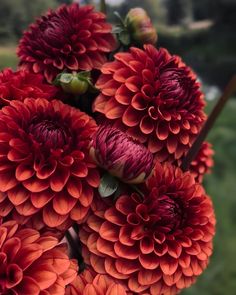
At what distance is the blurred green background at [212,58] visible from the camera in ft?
4.30

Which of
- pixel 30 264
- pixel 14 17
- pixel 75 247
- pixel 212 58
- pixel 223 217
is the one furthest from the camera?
pixel 212 58

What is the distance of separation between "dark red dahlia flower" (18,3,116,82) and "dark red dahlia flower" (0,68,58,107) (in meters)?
0.02

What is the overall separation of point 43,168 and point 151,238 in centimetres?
10

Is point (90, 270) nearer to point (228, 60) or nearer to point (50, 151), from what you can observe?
point (50, 151)

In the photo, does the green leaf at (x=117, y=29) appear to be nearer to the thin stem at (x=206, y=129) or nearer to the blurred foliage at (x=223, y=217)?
the thin stem at (x=206, y=129)

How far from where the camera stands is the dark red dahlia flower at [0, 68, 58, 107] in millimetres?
444

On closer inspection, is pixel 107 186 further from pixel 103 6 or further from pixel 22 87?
pixel 103 6

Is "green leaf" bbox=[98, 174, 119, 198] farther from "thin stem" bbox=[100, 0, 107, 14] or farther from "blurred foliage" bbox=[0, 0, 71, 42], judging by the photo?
"blurred foliage" bbox=[0, 0, 71, 42]

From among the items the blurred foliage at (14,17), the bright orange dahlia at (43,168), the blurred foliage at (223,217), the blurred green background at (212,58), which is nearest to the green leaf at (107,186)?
the bright orange dahlia at (43,168)

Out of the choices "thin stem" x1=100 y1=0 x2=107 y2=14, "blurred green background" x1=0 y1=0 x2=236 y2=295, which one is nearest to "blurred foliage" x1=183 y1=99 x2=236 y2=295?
"blurred green background" x1=0 y1=0 x2=236 y2=295

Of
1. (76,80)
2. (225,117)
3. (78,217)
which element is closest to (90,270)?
(78,217)

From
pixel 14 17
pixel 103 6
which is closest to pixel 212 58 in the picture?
pixel 14 17

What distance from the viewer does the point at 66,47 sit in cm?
47

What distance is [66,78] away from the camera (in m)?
0.45
